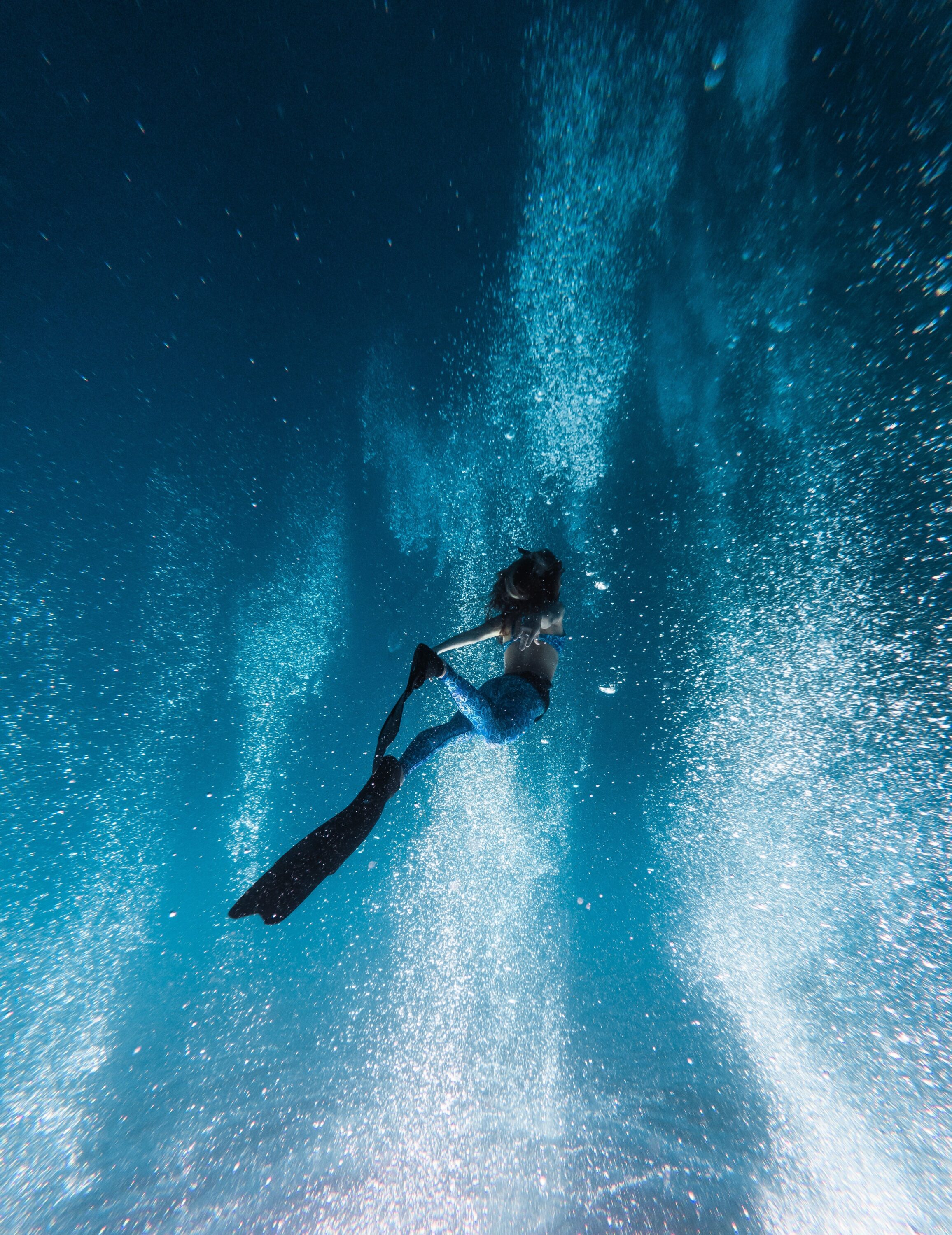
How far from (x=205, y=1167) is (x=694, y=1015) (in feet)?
53.6

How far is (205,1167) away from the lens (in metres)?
7.41

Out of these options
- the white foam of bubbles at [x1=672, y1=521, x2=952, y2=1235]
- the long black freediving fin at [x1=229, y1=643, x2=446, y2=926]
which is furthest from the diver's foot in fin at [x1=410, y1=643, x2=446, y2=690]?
the white foam of bubbles at [x1=672, y1=521, x2=952, y2=1235]

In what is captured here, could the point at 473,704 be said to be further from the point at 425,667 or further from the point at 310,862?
the point at 310,862

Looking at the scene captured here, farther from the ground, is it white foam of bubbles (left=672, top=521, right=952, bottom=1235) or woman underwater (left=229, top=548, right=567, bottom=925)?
woman underwater (left=229, top=548, right=567, bottom=925)

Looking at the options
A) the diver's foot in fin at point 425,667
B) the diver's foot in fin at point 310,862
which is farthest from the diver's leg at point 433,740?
the diver's foot in fin at point 425,667

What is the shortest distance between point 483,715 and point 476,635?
0.85 meters

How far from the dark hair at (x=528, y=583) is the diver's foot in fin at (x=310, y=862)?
192 cm

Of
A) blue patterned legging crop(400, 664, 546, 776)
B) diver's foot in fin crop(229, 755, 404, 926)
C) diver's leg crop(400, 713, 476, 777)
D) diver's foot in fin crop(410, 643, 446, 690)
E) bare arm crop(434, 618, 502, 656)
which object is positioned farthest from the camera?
bare arm crop(434, 618, 502, 656)

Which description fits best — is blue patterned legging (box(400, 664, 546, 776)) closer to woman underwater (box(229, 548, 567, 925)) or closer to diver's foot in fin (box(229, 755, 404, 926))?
woman underwater (box(229, 548, 567, 925))

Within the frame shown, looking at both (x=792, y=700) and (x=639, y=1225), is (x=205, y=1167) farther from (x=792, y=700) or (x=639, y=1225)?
(x=792, y=700)

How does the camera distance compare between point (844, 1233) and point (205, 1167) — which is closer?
point (844, 1233)

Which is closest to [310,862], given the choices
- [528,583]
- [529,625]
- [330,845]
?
[330,845]

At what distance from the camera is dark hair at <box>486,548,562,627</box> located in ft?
11.9

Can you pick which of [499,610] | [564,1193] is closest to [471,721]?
[499,610]
